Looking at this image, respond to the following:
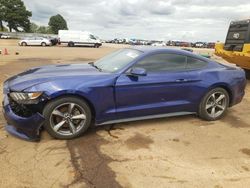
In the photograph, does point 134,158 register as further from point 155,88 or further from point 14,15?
point 14,15

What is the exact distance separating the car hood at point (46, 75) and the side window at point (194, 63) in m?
1.69

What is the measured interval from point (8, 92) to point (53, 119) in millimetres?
800

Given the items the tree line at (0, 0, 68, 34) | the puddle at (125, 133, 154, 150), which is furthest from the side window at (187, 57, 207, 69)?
the tree line at (0, 0, 68, 34)

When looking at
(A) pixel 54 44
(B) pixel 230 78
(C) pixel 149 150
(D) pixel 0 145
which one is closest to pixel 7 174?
(D) pixel 0 145

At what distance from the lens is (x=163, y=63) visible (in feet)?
17.0

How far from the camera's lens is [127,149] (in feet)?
14.0

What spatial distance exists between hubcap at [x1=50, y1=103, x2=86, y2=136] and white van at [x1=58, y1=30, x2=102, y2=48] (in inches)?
1444

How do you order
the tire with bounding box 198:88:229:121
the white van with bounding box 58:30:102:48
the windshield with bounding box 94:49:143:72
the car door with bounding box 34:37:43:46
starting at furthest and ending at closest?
the white van with bounding box 58:30:102:48 → the car door with bounding box 34:37:43:46 → the tire with bounding box 198:88:229:121 → the windshield with bounding box 94:49:143:72

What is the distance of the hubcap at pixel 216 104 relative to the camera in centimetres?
563

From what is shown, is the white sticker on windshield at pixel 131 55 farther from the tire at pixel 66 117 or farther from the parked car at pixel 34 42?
the parked car at pixel 34 42

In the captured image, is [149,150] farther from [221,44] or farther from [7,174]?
[221,44]

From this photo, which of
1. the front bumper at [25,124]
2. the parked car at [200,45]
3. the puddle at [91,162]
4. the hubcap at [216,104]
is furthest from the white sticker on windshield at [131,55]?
the parked car at [200,45]

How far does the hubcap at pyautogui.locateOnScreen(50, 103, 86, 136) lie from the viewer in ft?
14.3

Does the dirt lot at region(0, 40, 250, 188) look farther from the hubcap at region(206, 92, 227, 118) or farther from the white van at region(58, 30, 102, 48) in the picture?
the white van at region(58, 30, 102, 48)
